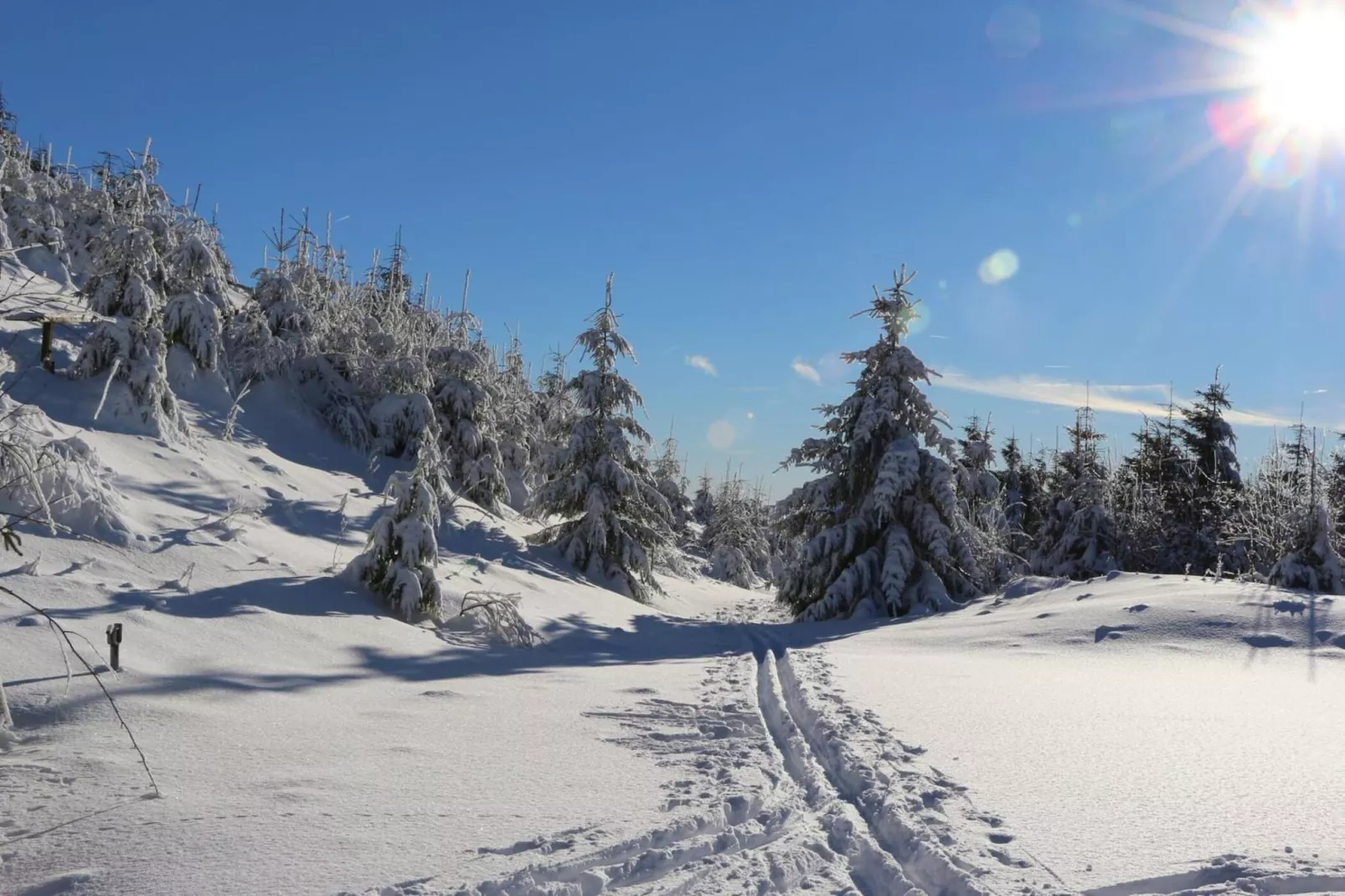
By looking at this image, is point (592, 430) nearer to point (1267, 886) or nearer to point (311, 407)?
point (311, 407)

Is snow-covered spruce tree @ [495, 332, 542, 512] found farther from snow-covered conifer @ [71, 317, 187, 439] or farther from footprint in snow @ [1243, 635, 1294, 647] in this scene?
footprint in snow @ [1243, 635, 1294, 647]

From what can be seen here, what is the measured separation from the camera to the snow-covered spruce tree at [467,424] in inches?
906

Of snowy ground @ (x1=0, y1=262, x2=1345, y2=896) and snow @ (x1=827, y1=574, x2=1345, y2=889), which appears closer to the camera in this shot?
snowy ground @ (x1=0, y1=262, x2=1345, y2=896)

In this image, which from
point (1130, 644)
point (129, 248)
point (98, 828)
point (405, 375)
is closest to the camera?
point (98, 828)

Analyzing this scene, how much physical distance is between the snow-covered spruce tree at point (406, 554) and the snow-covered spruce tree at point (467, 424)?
11.4 metres

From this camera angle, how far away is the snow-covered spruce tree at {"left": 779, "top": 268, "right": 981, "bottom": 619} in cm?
1722

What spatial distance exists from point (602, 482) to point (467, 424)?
523 cm

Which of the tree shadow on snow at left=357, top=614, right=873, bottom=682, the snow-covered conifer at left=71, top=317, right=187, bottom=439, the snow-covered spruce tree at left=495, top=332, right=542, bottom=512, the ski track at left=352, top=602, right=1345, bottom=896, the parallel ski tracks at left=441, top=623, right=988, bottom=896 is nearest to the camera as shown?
the ski track at left=352, top=602, right=1345, bottom=896

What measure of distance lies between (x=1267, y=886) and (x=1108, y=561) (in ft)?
91.6

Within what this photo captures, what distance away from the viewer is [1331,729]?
21.0ft

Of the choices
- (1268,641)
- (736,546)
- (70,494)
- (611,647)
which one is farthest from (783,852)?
(736,546)

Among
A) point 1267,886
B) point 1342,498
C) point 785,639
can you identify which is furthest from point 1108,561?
point 1267,886

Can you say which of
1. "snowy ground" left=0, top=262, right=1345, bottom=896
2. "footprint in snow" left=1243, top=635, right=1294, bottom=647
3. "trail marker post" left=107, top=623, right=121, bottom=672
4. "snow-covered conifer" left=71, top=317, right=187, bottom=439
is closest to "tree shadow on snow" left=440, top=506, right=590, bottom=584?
"snowy ground" left=0, top=262, right=1345, bottom=896

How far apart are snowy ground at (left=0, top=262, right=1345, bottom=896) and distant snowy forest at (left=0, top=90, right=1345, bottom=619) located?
1.93 metres
